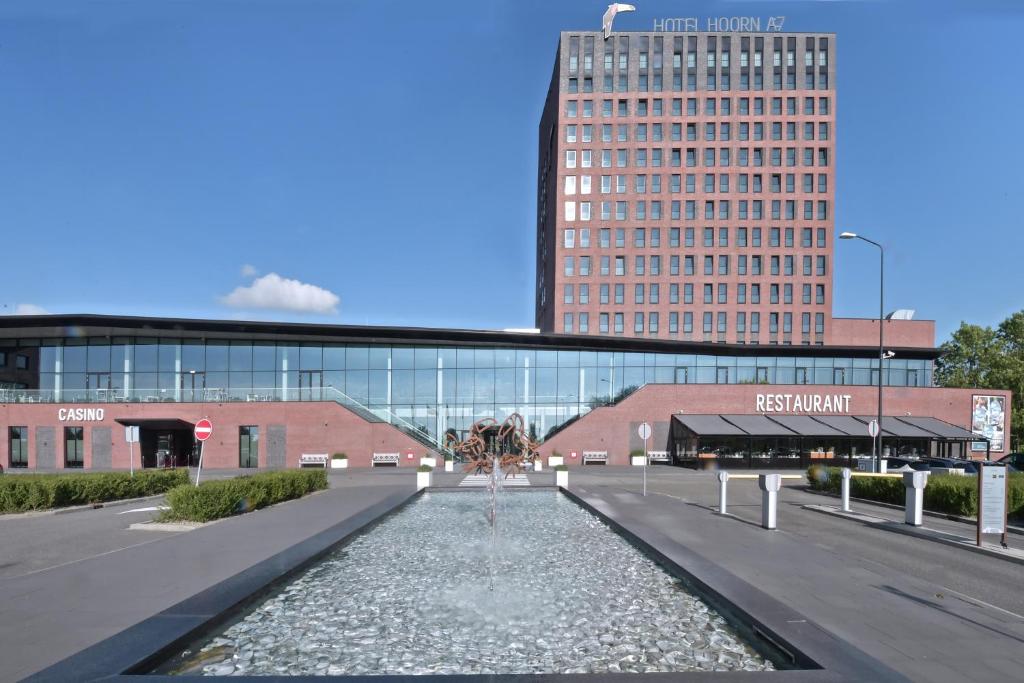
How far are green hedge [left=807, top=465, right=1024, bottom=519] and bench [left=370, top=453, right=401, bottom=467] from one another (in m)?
28.3

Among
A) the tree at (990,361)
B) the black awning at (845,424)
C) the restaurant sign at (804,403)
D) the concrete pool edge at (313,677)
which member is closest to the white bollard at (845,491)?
the concrete pool edge at (313,677)

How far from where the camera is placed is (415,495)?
72.7 ft

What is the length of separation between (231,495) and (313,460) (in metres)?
25.4

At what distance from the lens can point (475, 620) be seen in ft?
25.8

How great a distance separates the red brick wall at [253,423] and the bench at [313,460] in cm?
28

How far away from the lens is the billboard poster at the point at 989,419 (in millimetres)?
46688

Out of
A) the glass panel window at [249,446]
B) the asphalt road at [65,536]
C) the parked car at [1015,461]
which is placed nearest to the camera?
the asphalt road at [65,536]

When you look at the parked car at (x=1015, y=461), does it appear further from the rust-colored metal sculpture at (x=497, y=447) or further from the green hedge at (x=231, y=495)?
the green hedge at (x=231, y=495)


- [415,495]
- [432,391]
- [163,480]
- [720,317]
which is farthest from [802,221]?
[163,480]

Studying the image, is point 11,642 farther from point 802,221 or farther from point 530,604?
point 802,221

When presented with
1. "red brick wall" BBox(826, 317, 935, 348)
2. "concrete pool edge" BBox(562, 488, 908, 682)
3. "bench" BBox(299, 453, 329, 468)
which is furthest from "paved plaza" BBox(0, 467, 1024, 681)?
"red brick wall" BBox(826, 317, 935, 348)

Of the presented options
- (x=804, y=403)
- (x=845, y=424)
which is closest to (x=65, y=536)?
(x=804, y=403)

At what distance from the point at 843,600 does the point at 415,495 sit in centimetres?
1600

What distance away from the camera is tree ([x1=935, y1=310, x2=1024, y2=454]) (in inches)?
2488
